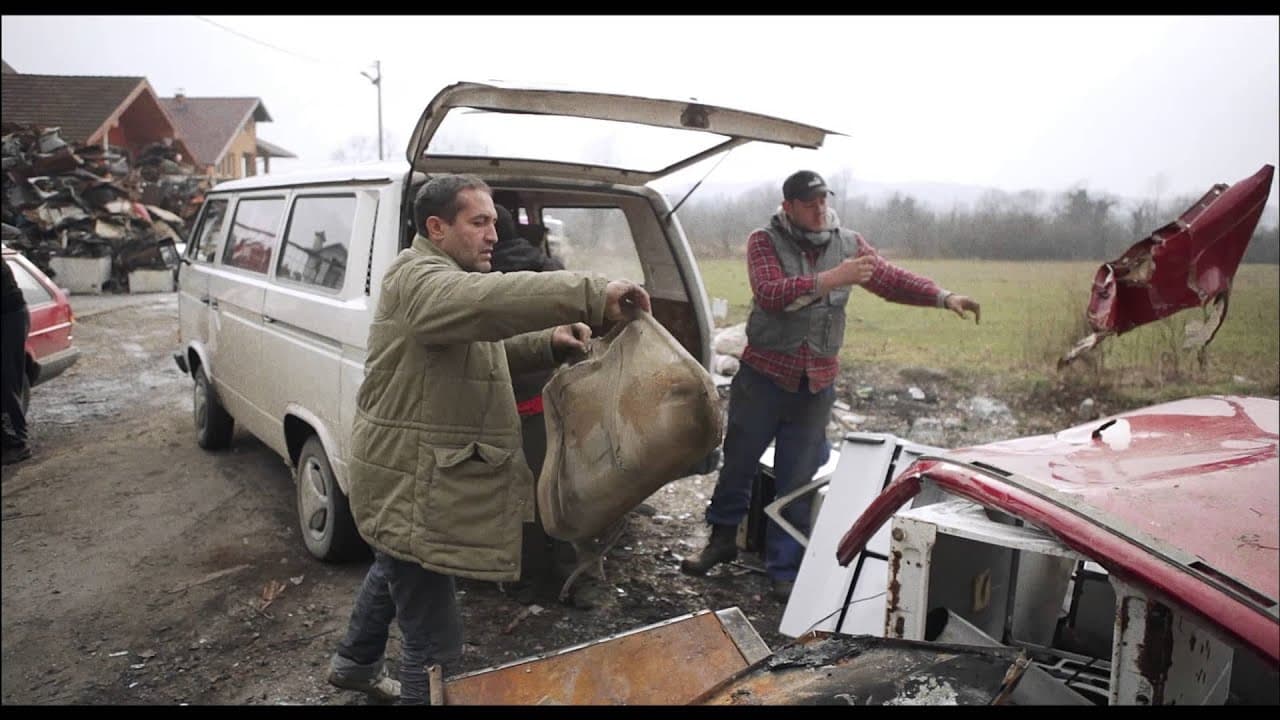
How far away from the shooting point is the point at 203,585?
12.7 feet

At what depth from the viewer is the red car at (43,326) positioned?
623 cm

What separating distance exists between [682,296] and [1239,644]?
312 centimetres

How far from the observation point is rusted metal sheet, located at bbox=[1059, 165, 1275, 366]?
78.3 inches

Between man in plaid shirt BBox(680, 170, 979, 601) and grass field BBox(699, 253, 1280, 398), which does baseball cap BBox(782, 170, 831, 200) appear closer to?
man in plaid shirt BBox(680, 170, 979, 601)

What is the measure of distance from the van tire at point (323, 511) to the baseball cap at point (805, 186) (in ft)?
8.31

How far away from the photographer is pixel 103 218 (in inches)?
625

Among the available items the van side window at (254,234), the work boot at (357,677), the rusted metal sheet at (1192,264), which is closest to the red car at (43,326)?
the van side window at (254,234)

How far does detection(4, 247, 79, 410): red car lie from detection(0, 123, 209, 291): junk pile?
845cm

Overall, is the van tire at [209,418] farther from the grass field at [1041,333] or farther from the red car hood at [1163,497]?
the red car hood at [1163,497]

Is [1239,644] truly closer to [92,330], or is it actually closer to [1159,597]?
[1159,597]

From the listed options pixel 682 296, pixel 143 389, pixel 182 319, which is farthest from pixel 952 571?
pixel 143 389

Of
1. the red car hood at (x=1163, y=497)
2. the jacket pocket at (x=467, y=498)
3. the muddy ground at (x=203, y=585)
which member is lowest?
the muddy ground at (x=203, y=585)
